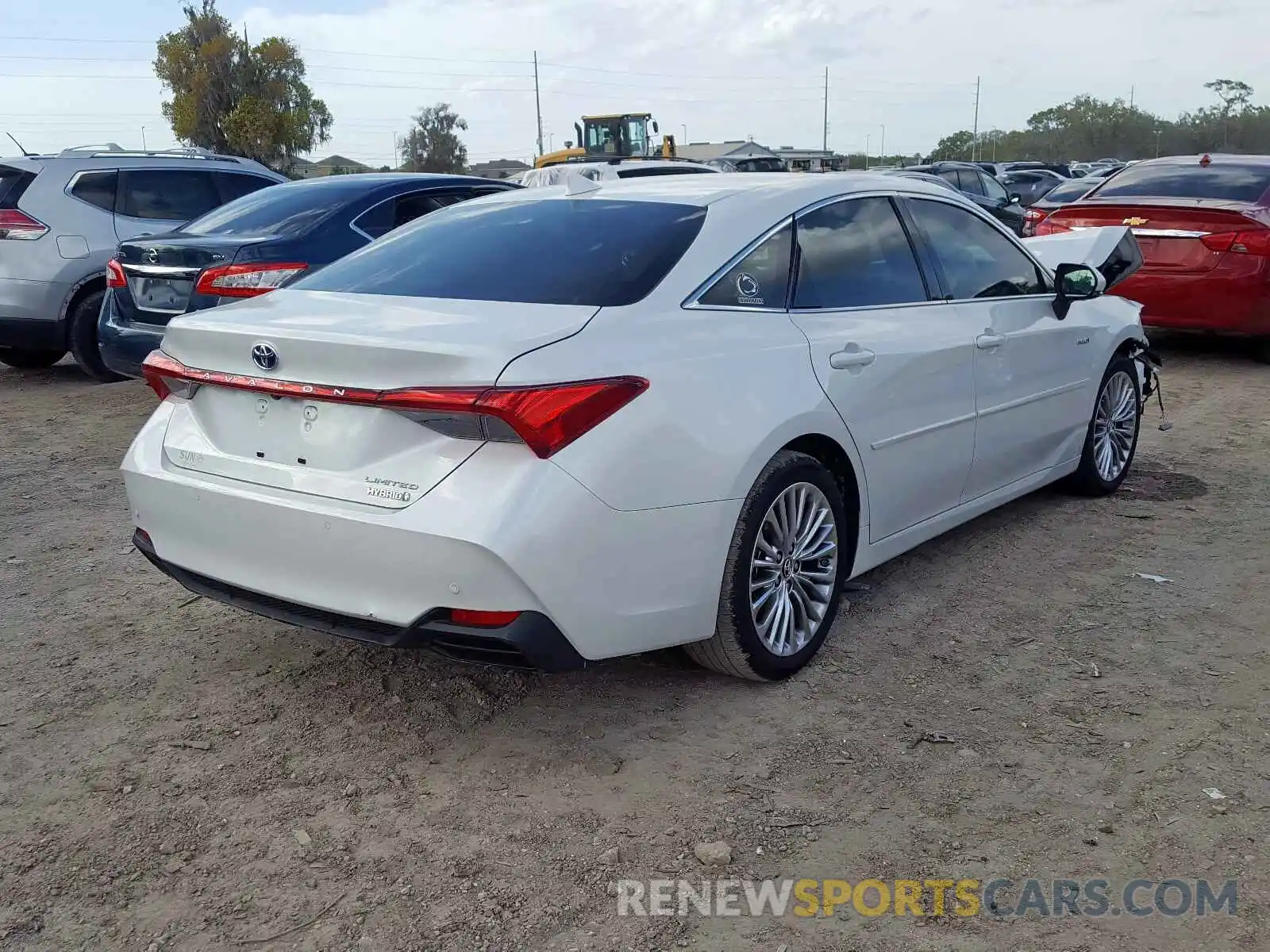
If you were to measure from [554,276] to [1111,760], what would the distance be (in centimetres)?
208

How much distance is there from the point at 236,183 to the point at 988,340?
740cm

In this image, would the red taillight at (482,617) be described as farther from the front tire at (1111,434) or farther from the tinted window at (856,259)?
the front tire at (1111,434)

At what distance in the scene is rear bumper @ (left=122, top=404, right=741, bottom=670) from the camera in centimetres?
293

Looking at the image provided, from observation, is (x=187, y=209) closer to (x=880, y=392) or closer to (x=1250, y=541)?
(x=880, y=392)

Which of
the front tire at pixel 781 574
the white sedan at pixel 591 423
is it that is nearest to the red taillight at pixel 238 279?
the white sedan at pixel 591 423

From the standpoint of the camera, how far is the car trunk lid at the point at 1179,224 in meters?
8.82

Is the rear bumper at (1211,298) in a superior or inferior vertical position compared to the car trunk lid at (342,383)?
inferior

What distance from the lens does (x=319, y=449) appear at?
10.4ft

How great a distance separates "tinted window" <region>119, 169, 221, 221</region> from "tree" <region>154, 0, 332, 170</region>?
50.8 metres

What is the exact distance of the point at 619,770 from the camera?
3.31 metres

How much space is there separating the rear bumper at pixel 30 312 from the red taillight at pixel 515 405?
6.88 metres

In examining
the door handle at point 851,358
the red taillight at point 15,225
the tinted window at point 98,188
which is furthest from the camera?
the tinted window at point 98,188

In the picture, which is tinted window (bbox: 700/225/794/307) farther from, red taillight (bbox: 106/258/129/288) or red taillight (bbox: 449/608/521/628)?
red taillight (bbox: 106/258/129/288)

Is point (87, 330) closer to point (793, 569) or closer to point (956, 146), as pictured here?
point (793, 569)
